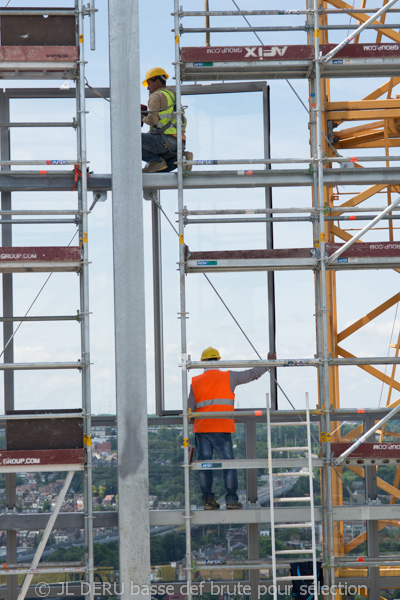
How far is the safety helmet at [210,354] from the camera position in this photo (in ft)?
35.5

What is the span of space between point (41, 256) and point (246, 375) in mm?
2735

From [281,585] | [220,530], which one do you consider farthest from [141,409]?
[281,585]

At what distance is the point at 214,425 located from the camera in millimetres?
10555

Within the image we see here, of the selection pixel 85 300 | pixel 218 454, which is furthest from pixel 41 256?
pixel 218 454

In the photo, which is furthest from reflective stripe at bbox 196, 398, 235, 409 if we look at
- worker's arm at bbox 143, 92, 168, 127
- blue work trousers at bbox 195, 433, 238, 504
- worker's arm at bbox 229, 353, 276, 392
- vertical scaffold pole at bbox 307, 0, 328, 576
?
worker's arm at bbox 143, 92, 168, 127

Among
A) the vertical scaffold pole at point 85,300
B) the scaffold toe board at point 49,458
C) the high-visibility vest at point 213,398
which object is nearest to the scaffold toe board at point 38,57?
the vertical scaffold pole at point 85,300

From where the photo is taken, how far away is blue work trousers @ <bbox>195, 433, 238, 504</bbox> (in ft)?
34.4

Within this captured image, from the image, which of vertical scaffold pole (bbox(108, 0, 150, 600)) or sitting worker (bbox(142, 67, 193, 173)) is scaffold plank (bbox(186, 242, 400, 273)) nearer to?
vertical scaffold pole (bbox(108, 0, 150, 600))

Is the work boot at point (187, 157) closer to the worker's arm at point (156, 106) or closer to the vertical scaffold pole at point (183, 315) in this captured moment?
the vertical scaffold pole at point (183, 315)

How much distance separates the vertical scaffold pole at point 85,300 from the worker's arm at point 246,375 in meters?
1.69

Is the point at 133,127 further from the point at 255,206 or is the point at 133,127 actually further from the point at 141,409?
the point at 141,409

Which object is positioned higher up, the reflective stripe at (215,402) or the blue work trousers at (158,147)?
the blue work trousers at (158,147)

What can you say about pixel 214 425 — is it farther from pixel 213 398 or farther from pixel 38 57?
pixel 38 57

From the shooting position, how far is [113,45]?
10.5 m
